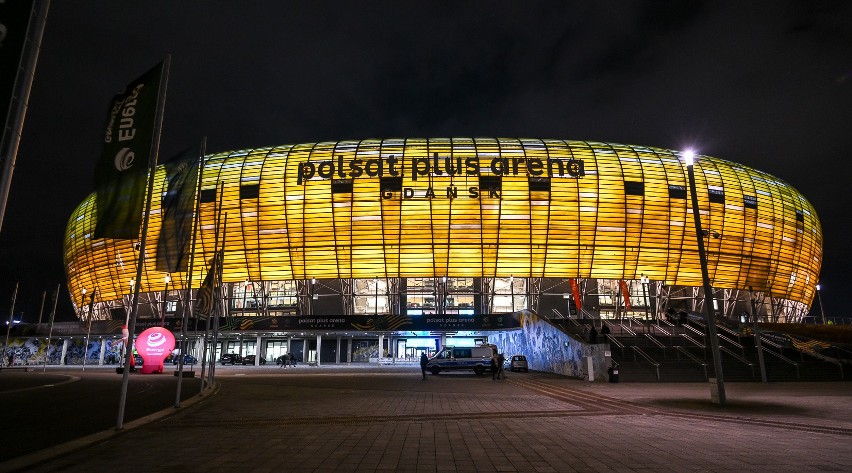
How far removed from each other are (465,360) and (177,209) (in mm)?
26569

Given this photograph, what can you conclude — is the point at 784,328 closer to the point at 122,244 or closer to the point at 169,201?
the point at 169,201

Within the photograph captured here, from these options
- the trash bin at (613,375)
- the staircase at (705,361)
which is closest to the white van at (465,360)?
the staircase at (705,361)

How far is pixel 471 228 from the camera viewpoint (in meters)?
52.9

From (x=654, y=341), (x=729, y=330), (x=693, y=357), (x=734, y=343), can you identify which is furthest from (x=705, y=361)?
(x=729, y=330)

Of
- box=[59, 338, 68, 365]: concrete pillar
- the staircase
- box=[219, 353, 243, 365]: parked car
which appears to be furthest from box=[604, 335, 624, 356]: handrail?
box=[59, 338, 68, 365]: concrete pillar

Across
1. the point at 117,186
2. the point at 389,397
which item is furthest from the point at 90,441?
the point at 389,397

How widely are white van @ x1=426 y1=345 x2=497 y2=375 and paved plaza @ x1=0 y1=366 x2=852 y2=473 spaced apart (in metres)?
19.1

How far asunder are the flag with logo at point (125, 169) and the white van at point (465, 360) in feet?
94.9

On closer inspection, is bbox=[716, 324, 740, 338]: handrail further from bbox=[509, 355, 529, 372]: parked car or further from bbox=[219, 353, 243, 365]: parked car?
bbox=[219, 353, 243, 365]: parked car

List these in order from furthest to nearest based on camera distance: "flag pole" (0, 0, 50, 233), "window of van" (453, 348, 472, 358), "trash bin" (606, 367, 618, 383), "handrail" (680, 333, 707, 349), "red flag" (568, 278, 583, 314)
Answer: "red flag" (568, 278, 583, 314) < "window of van" (453, 348, 472, 358) < "handrail" (680, 333, 707, 349) < "trash bin" (606, 367, 618, 383) < "flag pole" (0, 0, 50, 233)

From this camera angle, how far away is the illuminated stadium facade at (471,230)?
5259 cm

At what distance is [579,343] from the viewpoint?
30.6m

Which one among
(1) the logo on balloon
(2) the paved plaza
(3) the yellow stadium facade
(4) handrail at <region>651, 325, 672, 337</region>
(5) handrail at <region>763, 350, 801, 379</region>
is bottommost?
(2) the paved plaza

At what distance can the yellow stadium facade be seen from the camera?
2072 inches
